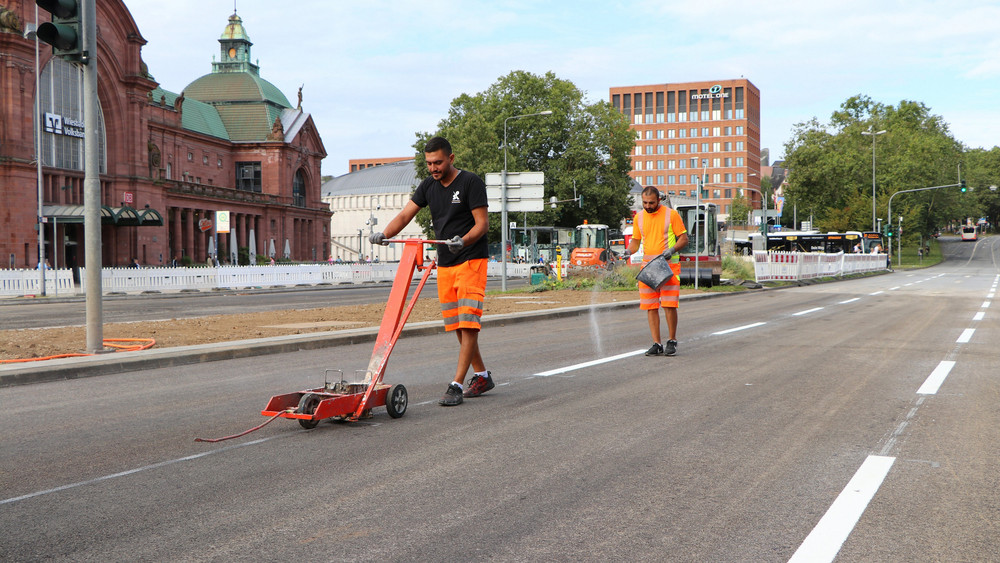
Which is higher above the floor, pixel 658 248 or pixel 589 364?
pixel 658 248

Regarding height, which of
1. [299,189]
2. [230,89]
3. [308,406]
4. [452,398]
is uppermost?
[230,89]

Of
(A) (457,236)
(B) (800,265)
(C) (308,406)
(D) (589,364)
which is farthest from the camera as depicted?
(B) (800,265)

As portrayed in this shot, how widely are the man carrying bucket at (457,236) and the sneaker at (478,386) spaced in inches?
14.6

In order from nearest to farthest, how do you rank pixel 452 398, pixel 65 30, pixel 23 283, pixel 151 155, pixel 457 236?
pixel 457 236, pixel 452 398, pixel 65 30, pixel 23 283, pixel 151 155

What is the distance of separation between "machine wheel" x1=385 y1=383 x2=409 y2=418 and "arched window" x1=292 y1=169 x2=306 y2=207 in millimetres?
84797

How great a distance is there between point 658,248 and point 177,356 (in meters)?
5.89

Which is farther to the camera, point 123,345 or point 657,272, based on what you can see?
point 123,345

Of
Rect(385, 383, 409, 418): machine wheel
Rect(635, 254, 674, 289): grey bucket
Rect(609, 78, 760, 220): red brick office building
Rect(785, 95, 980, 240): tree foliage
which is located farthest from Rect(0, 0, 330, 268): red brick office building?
Rect(609, 78, 760, 220): red brick office building

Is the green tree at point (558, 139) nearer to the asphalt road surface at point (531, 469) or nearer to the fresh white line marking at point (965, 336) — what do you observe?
the fresh white line marking at point (965, 336)

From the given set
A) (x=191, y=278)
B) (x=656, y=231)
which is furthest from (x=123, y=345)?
(x=191, y=278)

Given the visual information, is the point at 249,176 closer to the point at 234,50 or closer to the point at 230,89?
the point at 230,89

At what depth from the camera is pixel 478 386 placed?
7.29m

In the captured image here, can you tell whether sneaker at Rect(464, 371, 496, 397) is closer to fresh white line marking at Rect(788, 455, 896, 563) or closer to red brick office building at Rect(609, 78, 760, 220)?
fresh white line marking at Rect(788, 455, 896, 563)

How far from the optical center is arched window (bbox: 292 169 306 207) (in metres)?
89.1
